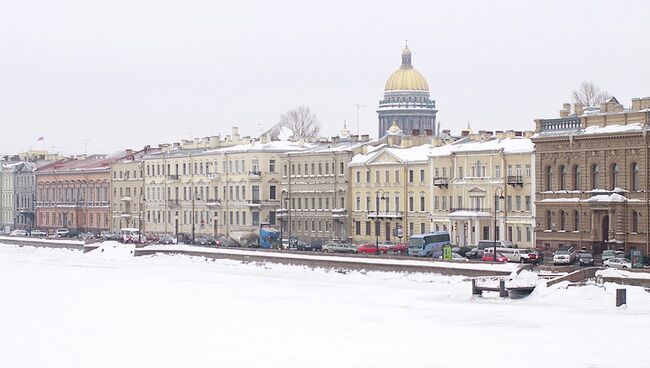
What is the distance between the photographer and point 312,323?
187 feet

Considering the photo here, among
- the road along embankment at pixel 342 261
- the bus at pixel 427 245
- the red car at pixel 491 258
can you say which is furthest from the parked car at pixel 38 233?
the red car at pixel 491 258

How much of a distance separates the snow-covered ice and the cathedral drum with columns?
337 feet

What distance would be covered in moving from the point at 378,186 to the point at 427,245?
1814 centimetres

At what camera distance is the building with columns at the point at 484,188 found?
9412 cm

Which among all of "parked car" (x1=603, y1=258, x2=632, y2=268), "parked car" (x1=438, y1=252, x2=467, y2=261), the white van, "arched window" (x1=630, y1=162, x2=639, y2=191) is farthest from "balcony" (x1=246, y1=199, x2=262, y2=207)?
"parked car" (x1=603, y1=258, x2=632, y2=268)

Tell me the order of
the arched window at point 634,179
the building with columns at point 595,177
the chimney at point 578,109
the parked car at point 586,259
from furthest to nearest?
1. the chimney at point 578,109
2. the arched window at point 634,179
3. the building with columns at point 595,177
4. the parked car at point 586,259

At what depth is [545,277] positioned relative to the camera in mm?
67875

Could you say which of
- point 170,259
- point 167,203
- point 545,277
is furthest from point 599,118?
point 167,203

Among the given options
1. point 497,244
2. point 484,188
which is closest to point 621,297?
point 497,244

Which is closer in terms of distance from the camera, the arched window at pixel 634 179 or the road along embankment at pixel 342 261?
the road along embankment at pixel 342 261

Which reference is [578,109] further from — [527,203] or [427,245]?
[427,245]

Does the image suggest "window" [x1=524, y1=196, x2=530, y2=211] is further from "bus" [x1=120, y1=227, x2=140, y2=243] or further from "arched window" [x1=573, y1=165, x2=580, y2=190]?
"bus" [x1=120, y1=227, x2=140, y2=243]

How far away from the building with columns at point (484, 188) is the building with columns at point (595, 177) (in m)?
2.24

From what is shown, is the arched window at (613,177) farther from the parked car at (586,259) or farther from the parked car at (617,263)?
the parked car at (617,263)
